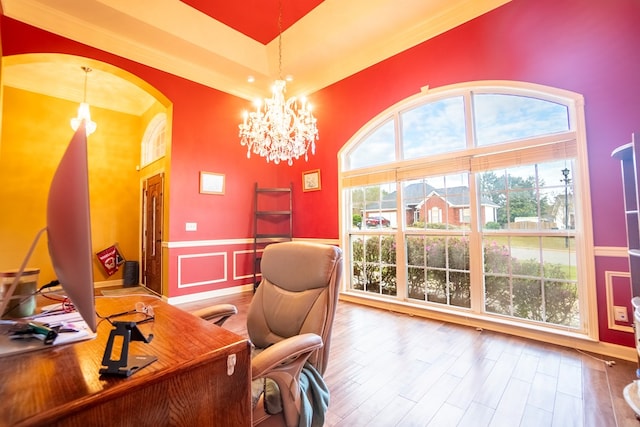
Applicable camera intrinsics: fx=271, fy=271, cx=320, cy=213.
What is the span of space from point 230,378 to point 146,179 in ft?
18.3

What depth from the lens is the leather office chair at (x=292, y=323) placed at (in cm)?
105

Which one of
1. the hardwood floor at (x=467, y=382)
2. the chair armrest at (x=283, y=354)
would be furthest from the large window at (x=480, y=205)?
the chair armrest at (x=283, y=354)

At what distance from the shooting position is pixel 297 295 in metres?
1.45

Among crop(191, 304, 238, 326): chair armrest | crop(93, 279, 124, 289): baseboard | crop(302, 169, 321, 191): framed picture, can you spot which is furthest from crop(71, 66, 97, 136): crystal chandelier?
crop(191, 304, 238, 326): chair armrest

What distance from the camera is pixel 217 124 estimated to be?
4.39 metres

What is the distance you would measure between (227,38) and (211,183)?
6.86 ft

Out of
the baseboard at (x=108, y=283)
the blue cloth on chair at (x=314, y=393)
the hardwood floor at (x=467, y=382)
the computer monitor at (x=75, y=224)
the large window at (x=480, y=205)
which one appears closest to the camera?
the computer monitor at (x=75, y=224)

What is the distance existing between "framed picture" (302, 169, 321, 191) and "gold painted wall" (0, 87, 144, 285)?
143 inches

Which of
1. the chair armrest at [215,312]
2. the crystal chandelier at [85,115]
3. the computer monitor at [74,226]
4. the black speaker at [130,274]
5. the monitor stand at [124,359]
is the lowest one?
the black speaker at [130,274]

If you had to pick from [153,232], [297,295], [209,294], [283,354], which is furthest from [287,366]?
[153,232]

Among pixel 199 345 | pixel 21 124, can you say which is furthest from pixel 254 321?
pixel 21 124

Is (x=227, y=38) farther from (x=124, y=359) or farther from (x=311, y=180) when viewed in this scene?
(x=124, y=359)

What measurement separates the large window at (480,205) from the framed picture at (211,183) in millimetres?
2191

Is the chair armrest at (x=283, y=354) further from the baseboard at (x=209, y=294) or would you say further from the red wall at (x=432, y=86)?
the baseboard at (x=209, y=294)
